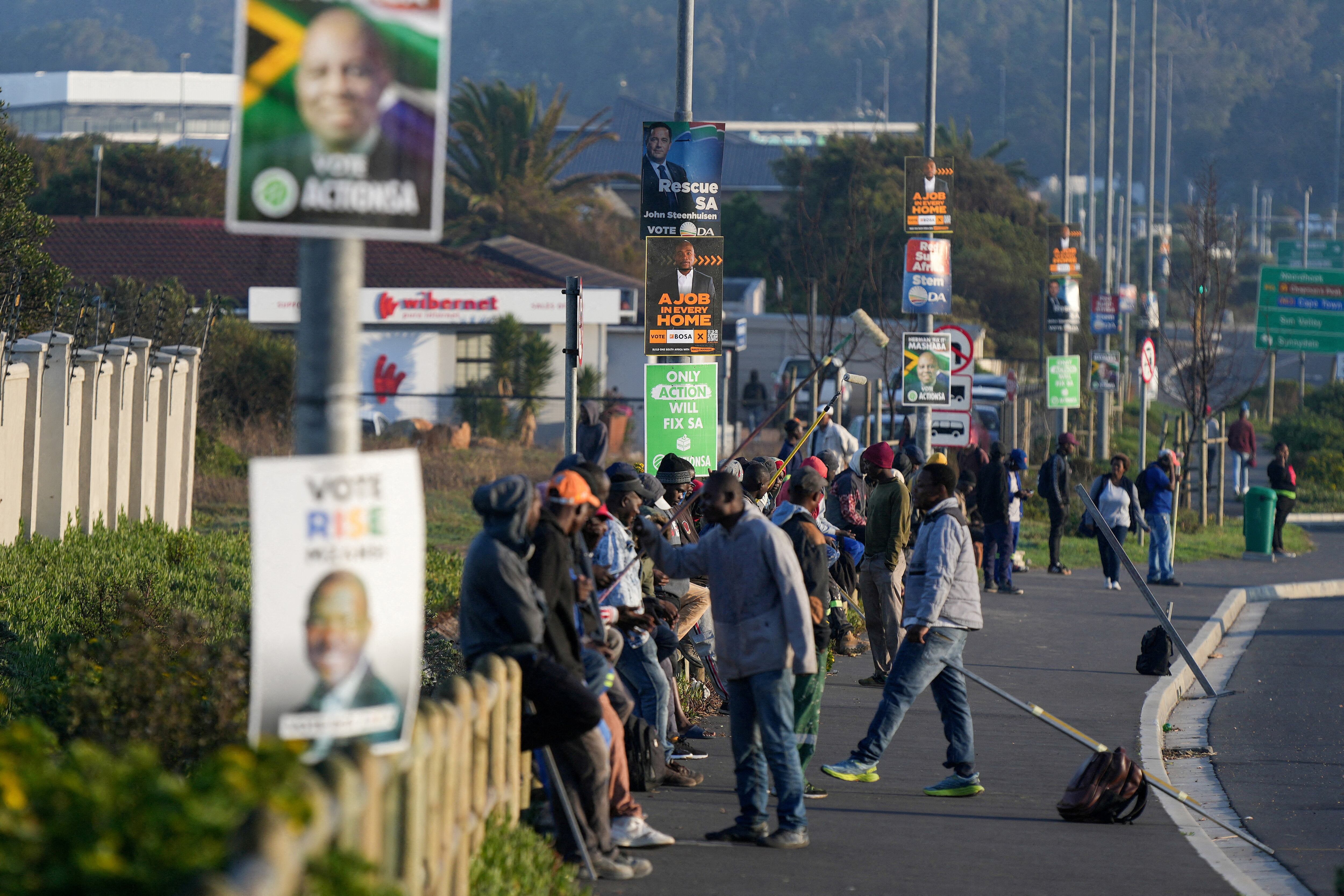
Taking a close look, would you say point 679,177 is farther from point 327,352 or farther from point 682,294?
point 327,352

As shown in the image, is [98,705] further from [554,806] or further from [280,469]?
[280,469]

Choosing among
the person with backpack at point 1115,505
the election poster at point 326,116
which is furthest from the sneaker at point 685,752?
the person with backpack at point 1115,505

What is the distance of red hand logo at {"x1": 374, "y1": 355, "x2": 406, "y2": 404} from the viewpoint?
37.4m

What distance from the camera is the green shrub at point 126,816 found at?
341 centimetres

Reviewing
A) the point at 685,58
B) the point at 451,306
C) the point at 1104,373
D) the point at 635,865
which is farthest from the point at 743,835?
the point at 451,306

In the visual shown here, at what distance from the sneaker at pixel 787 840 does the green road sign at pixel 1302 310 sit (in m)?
31.4

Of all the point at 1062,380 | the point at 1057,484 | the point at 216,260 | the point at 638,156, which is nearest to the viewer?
the point at 1057,484

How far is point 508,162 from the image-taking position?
186 ft

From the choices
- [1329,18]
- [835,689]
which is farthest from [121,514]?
[1329,18]

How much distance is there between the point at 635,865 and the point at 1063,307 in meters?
23.8

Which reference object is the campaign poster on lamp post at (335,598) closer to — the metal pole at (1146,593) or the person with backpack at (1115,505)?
the metal pole at (1146,593)

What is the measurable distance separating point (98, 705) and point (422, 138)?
355 centimetres

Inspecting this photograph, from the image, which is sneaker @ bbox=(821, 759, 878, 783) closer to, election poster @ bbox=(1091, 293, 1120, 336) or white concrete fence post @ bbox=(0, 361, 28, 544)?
white concrete fence post @ bbox=(0, 361, 28, 544)

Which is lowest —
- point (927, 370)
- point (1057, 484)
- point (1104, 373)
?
point (1057, 484)
